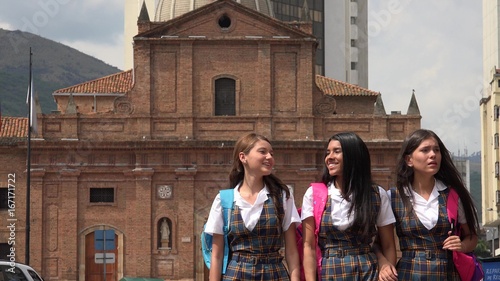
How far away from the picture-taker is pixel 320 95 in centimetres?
4628

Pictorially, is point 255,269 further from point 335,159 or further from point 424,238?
point 424,238

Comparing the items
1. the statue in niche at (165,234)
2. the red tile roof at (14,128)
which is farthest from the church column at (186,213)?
the red tile roof at (14,128)

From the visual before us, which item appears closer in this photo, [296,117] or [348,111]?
[296,117]

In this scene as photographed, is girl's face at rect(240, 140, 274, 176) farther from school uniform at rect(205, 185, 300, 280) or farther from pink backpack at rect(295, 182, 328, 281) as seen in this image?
pink backpack at rect(295, 182, 328, 281)

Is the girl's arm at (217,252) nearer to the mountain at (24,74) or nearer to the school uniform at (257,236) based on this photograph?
the school uniform at (257,236)

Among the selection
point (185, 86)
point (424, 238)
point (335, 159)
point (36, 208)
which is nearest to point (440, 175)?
point (424, 238)

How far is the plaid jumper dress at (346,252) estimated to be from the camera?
935cm

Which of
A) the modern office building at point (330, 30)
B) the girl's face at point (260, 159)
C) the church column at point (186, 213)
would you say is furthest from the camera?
the modern office building at point (330, 30)

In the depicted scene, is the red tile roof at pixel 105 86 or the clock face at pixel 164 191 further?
the red tile roof at pixel 105 86

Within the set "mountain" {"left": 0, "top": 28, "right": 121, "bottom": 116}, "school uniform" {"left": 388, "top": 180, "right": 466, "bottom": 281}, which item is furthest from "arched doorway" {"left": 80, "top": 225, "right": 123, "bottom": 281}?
"mountain" {"left": 0, "top": 28, "right": 121, "bottom": 116}

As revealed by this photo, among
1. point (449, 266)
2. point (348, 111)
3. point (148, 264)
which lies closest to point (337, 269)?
point (449, 266)

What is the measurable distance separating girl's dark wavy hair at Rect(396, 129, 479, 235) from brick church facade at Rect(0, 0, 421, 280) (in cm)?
3501

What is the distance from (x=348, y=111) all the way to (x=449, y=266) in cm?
4098

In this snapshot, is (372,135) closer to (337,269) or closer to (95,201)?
(95,201)
